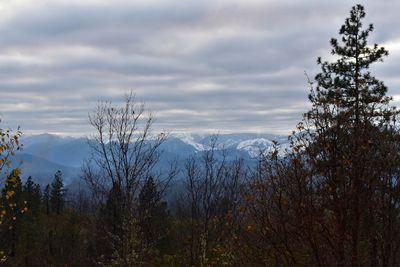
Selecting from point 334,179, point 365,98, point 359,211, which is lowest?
point 359,211

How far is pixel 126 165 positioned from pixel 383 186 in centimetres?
835

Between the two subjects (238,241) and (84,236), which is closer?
(238,241)

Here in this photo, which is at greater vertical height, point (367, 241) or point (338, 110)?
point (338, 110)

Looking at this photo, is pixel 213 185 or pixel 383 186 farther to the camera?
pixel 213 185

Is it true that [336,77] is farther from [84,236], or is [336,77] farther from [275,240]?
[84,236]

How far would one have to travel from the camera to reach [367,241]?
34.2 feet

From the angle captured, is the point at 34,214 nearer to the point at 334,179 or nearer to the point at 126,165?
the point at 126,165

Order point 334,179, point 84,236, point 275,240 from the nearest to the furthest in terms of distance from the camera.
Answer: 1. point 334,179
2. point 275,240
3. point 84,236

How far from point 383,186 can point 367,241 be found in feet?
5.20

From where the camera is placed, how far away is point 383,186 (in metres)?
9.74

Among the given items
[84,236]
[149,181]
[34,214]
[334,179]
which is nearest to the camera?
[334,179]

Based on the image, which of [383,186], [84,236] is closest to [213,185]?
[383,186]

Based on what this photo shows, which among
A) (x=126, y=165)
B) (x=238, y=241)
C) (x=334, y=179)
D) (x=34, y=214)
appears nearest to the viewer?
(x=334, y=179)

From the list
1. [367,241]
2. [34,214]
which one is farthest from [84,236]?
[367,241]
